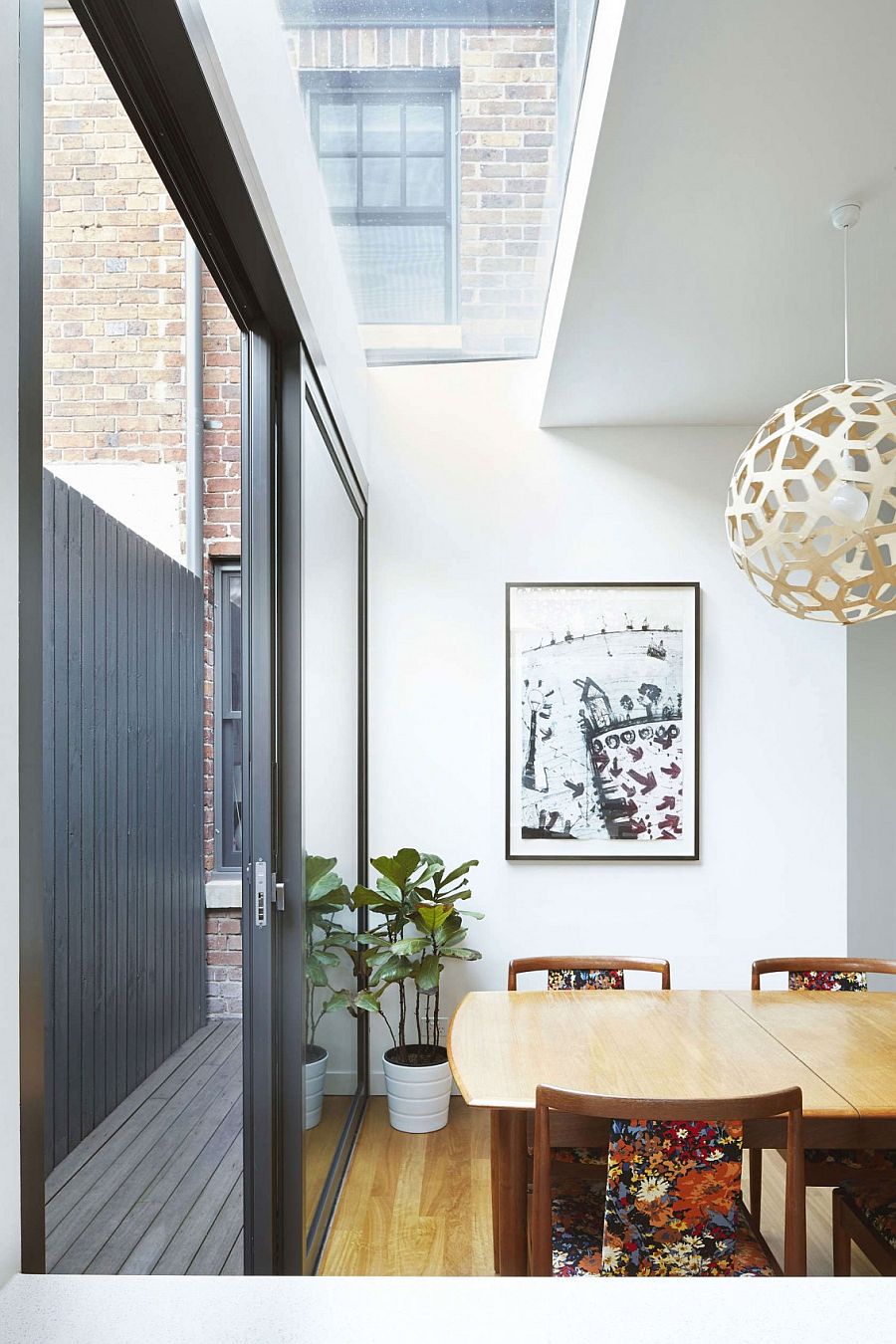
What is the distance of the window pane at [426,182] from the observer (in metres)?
2.68

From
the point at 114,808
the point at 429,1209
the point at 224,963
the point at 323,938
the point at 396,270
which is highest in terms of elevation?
the point at 396,270

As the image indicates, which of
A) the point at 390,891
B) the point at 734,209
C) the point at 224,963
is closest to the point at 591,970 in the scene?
the point at 390,891

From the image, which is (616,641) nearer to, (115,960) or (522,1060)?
(522,1060)

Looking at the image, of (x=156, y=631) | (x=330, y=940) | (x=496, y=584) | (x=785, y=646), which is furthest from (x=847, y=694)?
(x=156, y=631)

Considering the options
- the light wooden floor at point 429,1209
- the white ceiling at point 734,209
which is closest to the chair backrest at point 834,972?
the light wooden floor at point 429,1209

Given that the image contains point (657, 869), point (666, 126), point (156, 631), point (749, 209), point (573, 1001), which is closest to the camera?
point (156, 631)

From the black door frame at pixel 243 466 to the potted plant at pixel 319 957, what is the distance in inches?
10.3

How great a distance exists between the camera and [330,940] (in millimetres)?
3016

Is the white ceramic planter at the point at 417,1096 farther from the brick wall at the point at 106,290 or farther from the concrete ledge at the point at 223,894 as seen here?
the brick wall at the point at 106,290

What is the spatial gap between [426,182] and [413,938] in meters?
2.52

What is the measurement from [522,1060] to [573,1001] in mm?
535

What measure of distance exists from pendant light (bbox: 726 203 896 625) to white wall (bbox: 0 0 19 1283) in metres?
1.67

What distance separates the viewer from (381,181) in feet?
8.98

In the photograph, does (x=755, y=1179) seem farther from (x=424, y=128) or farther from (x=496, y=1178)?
(x=424, y=128)
